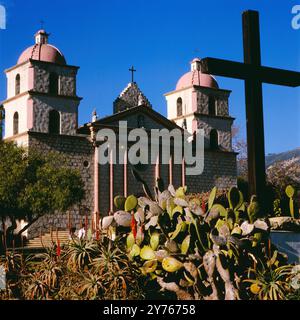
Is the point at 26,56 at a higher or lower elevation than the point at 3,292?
higher

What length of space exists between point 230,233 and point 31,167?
19.6 m

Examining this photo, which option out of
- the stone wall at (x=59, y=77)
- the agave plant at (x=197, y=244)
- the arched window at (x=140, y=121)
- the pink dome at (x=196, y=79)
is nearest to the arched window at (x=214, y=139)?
the pink dome at (x=196, y=79)

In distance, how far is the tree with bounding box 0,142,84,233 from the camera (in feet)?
80.9

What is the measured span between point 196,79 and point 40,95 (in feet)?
29.0

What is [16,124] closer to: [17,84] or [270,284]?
[17,84]

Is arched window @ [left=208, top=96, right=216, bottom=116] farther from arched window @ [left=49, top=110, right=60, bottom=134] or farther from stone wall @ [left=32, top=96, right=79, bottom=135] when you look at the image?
arched window @ [left=49, top=110, right=60, bottom=134]

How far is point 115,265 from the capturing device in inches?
267

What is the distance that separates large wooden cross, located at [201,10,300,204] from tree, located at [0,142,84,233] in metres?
17.6

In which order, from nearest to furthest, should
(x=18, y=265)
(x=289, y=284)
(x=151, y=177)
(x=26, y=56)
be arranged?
1. (x=289, y=284)
2. (x=18, y=265)
3. (x=26, y=56)
4. (x=151, y=177)

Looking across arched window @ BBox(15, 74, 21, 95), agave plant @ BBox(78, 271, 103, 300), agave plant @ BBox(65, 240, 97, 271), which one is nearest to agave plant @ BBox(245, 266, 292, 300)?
agave plant @ BBox(78, 271, 103, 300)

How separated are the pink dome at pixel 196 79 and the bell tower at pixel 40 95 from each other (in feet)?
21.9

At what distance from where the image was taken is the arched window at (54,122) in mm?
27953
